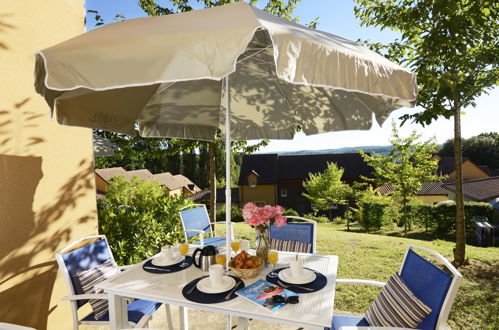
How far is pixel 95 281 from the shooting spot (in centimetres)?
286

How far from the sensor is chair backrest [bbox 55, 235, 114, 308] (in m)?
2.64

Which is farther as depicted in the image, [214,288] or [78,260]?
[78,260]

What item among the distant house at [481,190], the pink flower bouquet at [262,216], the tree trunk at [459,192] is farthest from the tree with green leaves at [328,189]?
the pink flower bouquet at [262,216]

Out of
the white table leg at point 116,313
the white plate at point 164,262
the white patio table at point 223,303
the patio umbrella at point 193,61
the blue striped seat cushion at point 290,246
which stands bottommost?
the white table leg at point 116,313

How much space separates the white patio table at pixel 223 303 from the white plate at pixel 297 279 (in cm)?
15

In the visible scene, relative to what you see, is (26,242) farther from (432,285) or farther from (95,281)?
(432,285)

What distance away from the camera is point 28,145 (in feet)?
9.98

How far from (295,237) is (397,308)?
66.8 inches

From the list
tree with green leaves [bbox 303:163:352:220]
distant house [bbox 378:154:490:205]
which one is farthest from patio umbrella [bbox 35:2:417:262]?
distant house [bbox 378:154:490:205]

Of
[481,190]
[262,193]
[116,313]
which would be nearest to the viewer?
[116,313]

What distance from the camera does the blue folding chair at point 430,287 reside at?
193 centimetres

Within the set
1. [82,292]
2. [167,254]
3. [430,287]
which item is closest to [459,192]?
[430,287]

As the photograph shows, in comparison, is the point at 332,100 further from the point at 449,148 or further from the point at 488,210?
the point at 449,148

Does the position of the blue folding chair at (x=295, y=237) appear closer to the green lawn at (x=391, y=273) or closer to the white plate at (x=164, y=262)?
the green lawn at (x=391, y=273)
